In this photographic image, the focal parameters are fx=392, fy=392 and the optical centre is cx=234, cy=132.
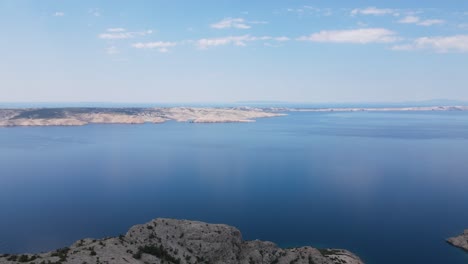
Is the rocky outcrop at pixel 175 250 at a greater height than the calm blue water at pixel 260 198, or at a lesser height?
greater

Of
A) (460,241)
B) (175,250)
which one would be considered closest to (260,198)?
(460,241)

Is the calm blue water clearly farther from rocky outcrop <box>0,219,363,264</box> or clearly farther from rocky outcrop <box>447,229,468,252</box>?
rocky outcrop <box>0,219,363,264</box>

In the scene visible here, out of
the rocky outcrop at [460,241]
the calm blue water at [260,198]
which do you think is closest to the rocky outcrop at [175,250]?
the calm blue water at [260,198]

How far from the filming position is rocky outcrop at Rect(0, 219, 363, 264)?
133 ft

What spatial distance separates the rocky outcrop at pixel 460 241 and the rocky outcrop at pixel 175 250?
26276 mm

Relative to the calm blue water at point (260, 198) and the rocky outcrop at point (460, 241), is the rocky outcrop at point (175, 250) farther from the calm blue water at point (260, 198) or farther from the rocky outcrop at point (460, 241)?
the rocky outcrop at point (460, 241)

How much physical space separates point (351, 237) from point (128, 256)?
51032 millimetres

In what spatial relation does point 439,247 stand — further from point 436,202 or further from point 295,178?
point 295,178

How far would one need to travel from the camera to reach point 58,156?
179875mm

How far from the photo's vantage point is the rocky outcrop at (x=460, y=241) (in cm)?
7435

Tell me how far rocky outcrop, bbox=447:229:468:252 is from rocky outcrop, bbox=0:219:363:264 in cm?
2628

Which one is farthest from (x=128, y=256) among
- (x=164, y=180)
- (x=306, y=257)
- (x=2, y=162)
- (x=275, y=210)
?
(x=2, y=162)

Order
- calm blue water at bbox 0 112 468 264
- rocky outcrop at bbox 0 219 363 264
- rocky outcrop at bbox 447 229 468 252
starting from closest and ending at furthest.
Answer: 1. rocky outcrop at bbox 0 219 363 264
2. rocky outcrop at bbox 447 229 468 252
3. calm blue water at bbox 0 112 468 264

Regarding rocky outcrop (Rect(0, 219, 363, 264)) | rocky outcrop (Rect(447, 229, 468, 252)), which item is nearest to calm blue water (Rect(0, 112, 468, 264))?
rocky outcrop (Rect(447, 229, 468, 252))
